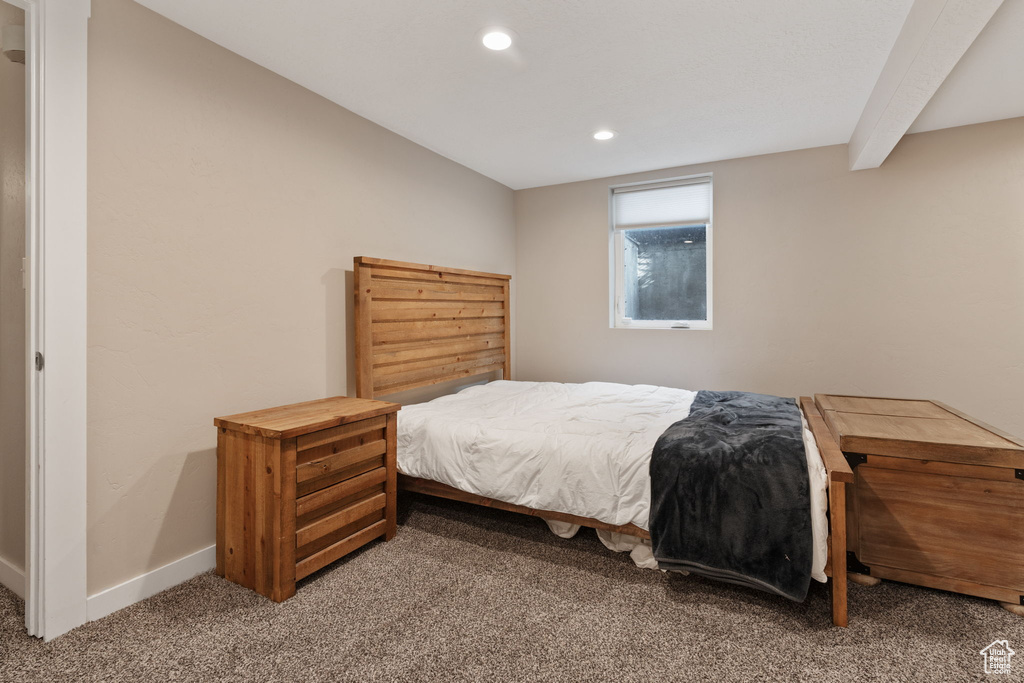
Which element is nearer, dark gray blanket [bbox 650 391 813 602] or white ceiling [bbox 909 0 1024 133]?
dark gray blanket [bbox 650 391 813 602]

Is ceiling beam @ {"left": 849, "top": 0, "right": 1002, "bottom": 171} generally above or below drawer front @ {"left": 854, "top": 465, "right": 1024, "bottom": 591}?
above

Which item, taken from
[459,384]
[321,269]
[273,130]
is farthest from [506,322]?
[273,130]

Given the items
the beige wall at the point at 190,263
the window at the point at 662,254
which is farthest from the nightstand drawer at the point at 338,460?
the window at the point at 662,254

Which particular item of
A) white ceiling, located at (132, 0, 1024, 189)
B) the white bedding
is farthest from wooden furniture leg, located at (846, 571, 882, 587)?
white ceiling, located at (132, 0, 1024, 189)

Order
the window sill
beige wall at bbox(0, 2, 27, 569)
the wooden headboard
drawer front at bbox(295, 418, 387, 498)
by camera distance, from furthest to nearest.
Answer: the window sill, the wooden headboard, drawer front at bbox(295, 418, 387, 498), beige wall at bbox(0, 2, 27, 569)

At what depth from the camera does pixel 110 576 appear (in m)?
1.88

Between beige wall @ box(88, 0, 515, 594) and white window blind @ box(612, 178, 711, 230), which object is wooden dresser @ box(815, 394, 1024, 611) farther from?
beige wall @ box(88, 0, 515, 594)

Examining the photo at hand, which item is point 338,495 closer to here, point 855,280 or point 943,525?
point 943,525

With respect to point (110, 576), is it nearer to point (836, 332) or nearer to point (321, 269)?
point (321, 269)

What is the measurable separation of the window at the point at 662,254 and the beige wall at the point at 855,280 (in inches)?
4.9

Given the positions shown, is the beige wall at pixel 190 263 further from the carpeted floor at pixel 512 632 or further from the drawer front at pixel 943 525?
the drawer front at pixel 943 525

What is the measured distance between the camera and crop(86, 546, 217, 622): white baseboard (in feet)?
6.00

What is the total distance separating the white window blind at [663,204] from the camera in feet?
13.1

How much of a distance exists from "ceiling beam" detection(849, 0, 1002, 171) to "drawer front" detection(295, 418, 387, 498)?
2.80 meters
